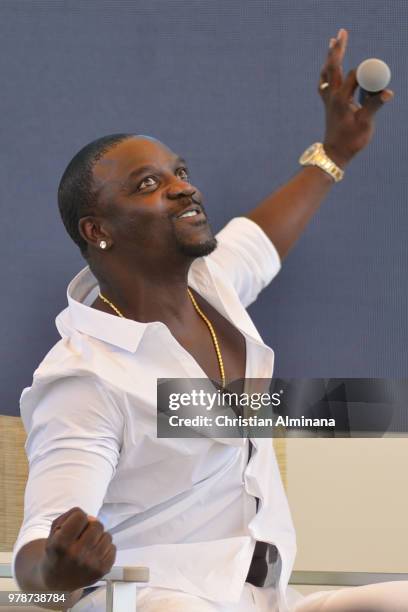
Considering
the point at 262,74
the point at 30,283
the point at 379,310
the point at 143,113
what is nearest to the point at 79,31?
the point at 143,113

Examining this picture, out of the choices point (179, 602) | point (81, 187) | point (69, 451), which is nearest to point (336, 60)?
point (81, 187)

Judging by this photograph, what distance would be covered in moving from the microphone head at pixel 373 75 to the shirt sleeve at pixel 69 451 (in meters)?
0.66

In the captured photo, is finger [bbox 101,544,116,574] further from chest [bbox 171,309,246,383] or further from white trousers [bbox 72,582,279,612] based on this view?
chest [bbox 171,309,246,383]

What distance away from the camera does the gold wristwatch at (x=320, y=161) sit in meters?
1.86

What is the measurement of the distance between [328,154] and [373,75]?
0.60 ft

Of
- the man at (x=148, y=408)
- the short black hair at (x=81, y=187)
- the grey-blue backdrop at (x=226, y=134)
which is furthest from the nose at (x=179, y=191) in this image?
the grey-blue backdrop at (x=226, y=134)

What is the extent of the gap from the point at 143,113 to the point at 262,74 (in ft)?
0.77

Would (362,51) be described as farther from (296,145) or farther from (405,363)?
(405,363)

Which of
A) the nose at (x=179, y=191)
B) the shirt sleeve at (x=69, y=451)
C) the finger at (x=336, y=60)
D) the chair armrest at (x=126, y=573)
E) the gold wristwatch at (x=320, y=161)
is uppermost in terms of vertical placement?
the finger at (x=336, y=60)

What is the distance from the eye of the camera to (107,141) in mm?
1620

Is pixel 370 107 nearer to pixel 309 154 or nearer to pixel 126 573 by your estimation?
pixel 309 154

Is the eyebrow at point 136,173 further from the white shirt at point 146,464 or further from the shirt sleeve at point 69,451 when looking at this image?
the shirt sleeve at point 69,451

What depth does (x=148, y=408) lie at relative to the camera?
1474 millimetres

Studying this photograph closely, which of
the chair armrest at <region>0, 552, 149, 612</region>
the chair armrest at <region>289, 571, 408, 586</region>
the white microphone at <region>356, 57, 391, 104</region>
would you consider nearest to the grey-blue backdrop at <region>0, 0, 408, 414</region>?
the white microphone at <region>356, 57, 391, 104</region>
